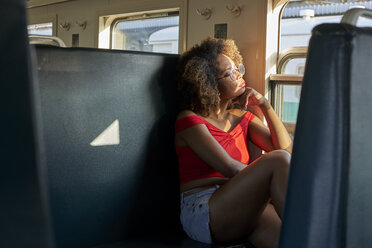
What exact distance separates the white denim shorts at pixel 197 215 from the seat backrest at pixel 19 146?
155 centimetres

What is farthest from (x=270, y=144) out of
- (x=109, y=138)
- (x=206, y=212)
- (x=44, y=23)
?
(x=44, y=23)

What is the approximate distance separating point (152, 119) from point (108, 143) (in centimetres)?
31

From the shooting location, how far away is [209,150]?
2.16 m

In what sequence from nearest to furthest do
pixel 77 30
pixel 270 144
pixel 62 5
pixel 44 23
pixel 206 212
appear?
pixel 206 212 → pixel 270 144 → pixel 77 30 → pixel 62 5 → pixel 44 23

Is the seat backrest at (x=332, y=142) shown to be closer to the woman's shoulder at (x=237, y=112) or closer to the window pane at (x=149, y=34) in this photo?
the woman's shoulder at (x=237, y=112)

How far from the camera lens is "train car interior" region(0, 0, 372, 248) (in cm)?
55

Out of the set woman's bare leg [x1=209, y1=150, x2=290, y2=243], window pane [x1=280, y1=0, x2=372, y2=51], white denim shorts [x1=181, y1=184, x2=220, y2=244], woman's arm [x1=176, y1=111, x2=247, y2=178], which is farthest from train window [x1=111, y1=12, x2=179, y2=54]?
woman's bare leg [x1=209, y1=150, x2=290, y2=243]

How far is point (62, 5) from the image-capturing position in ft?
A: 18.8

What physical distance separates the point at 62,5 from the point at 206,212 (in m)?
4.63

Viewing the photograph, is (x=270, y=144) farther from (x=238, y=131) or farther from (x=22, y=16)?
(x=22, y=16)

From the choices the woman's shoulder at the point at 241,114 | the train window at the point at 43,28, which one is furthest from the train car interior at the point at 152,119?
the train window at the point at 43,28

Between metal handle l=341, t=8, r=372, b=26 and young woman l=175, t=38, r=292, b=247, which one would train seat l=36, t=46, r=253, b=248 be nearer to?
young woman l=175, t=38, r=292, b=247

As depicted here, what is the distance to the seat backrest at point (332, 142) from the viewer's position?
952 mm

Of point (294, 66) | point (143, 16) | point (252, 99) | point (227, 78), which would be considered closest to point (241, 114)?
point (252, 99)
